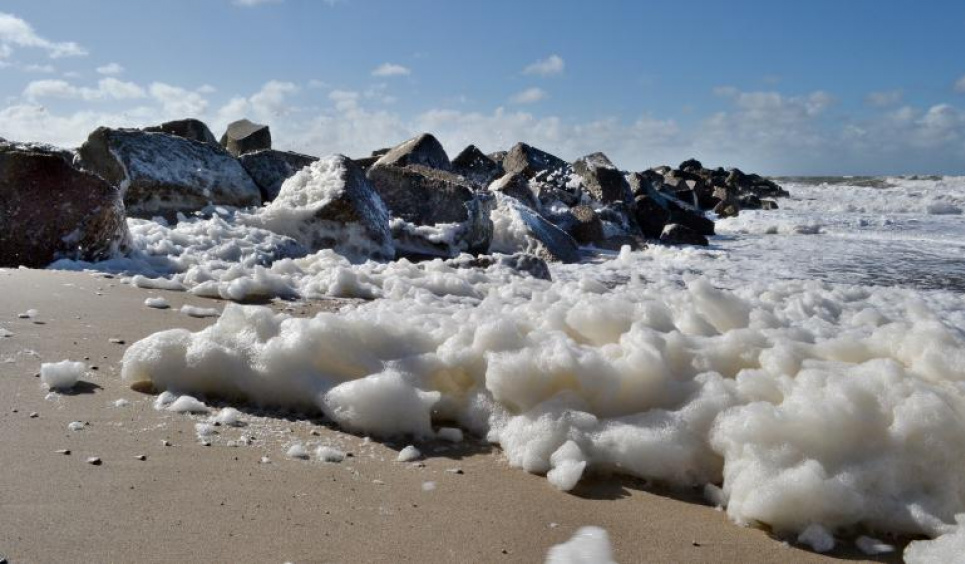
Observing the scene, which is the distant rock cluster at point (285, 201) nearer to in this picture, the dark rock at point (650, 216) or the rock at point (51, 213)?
the rock at point (51, 213)

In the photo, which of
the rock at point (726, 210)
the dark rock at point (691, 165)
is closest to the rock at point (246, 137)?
the rock at point (726, 210)

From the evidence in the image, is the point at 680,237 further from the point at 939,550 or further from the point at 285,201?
the point at 939,550

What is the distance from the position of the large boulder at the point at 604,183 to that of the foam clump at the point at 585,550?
11.2 metres

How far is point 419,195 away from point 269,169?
1871 mm

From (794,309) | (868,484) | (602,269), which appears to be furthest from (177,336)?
(602,269)

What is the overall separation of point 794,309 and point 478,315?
2.12m

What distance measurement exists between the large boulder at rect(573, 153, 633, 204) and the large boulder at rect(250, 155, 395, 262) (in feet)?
20.8

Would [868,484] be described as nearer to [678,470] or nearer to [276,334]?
[678,470]

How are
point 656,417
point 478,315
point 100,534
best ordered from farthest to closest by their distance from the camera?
point 478,315, point 656,417, point 100,534

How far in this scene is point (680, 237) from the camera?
11.2 m

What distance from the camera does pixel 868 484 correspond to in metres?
1.92

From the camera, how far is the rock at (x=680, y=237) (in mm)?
11125

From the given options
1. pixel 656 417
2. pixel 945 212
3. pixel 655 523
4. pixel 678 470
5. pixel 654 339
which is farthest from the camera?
pixel 945 212

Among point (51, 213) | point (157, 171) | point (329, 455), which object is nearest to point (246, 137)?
point (157, 171)
